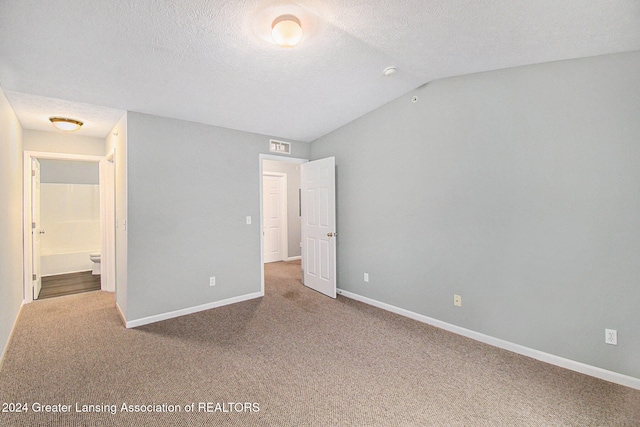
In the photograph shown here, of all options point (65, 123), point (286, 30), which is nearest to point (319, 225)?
point (286, 30)

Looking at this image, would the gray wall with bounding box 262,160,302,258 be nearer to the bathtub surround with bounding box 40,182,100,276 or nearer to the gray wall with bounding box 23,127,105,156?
the gray wall with bounding box 23,127,105,156

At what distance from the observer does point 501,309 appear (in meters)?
2.57

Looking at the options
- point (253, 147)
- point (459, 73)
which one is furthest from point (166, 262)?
point (459, 73)

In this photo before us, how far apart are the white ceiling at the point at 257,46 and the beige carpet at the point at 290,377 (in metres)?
2.37

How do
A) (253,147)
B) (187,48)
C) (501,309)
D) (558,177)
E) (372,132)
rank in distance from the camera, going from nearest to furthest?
(187,48), (558,177), (501,309), (372,132), (253,147)

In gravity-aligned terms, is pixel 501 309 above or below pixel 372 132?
below

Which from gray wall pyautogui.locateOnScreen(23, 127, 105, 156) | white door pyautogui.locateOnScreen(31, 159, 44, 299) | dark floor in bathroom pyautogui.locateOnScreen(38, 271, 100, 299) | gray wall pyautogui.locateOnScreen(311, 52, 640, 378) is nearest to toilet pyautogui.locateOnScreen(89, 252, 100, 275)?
dark floor in bathroom pyautogui.locateOnScreen(38, 271, 100, 299)

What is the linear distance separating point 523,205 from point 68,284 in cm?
658

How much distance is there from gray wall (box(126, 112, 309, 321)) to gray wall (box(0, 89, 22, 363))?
3.01 ft

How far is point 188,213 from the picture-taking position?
3.41 m

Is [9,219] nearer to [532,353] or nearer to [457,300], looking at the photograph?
[457,300]

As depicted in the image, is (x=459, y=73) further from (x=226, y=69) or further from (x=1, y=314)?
(x=1, y=314)

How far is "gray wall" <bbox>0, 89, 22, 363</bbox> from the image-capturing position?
2428mm

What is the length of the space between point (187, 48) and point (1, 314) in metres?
2.72
